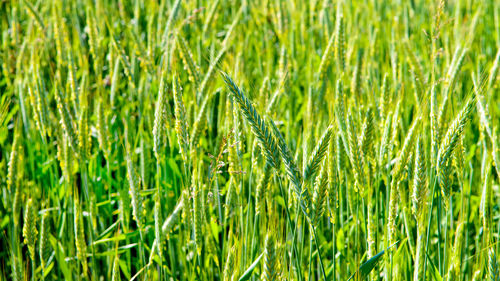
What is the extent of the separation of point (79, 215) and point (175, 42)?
677 mm

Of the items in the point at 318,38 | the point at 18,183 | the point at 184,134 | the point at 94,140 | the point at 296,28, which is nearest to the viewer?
the point at 184,134

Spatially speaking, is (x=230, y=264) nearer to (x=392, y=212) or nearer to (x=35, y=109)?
(x=392, y=212)

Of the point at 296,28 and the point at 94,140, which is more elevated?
the point at 296,28

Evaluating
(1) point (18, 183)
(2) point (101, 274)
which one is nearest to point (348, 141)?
(1) point (18, 183)

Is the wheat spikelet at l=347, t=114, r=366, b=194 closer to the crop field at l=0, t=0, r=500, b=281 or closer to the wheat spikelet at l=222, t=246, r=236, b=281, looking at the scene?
the crop field at l=0, t=0, r=500, b=281

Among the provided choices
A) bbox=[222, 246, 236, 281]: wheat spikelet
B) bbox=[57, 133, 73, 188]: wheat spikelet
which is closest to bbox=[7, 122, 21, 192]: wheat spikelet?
bbox=[57, 133, 73, 188]: wheat spikelet

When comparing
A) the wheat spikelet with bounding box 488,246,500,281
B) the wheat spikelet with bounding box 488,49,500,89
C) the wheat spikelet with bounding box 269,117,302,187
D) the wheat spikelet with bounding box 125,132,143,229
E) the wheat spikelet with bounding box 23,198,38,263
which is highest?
the wheat spikelet with bounding box 488,49,500,89

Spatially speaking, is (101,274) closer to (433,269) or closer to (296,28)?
(433,269)

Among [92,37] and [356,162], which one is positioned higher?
[92,37]

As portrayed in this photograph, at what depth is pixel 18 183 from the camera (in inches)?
49.1

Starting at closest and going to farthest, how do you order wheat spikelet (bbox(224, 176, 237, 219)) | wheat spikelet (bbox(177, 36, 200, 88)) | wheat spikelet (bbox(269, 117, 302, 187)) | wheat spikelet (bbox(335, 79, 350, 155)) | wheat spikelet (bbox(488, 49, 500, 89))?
wheat spikelet (bbox(269, 117, 302, 187)) < wheat spikelet (bbox(335, 79, 350, 155)) < wheat spikelet (bbox(224, 176, 237, 219)) < wheat spikelet (bbox(488, 49, 500, 89)) < wheat spikelet (bbox(177, 36, 200, 88))

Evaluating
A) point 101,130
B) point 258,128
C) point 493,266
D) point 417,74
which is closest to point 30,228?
point 101,130

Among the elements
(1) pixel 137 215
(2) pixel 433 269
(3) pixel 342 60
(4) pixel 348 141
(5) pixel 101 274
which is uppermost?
(3) pixel 342 60

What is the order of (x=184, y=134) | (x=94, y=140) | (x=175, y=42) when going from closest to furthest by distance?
(x=184, y=134)
(x=175, y=42)
(x=94, y=140)
